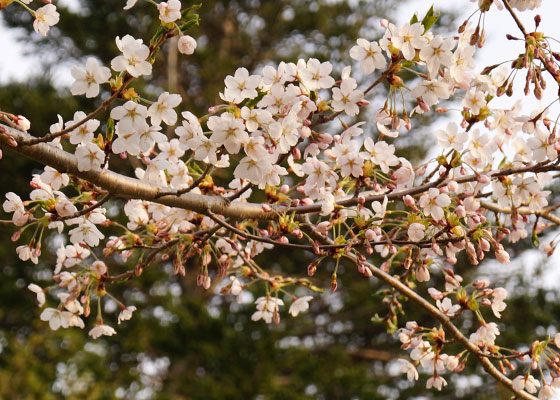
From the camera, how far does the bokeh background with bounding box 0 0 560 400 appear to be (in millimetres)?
5703

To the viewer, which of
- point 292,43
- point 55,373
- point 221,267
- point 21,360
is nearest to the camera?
point 221,267

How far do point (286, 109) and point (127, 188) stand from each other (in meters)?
0.35

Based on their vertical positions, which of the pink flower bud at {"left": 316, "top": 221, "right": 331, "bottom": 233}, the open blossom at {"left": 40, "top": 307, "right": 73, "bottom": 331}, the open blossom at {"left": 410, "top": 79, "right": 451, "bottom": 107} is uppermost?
the open blossom at {"left": 410, "top": 79, "right": 451, "bottom": 107}

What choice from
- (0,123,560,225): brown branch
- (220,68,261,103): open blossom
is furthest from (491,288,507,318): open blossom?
(220,68,261,103): open blossom

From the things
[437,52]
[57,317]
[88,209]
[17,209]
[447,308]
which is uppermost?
[437,52]

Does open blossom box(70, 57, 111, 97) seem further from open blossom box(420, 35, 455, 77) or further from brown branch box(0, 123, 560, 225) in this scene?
open blossom box(420, 35, 455, 77)

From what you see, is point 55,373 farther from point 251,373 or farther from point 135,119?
point 135,119

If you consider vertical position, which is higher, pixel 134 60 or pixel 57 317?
pixel 134 60

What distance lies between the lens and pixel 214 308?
282 inches

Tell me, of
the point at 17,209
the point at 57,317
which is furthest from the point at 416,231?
the point at 57,317

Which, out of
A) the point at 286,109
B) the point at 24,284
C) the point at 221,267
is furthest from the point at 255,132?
the point at 24,284

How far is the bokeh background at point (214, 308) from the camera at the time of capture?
570cm

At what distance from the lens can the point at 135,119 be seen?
114cm

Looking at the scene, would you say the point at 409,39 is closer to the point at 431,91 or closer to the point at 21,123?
the point at 431,91
